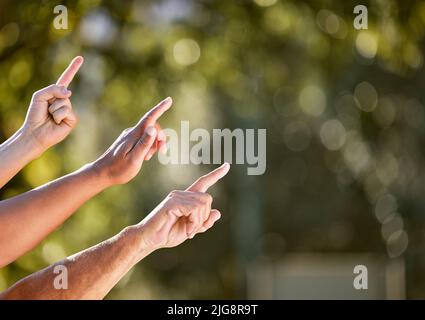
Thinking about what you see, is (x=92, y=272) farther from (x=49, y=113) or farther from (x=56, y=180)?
(x=49, y=113)

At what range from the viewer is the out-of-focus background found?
89.0 inches

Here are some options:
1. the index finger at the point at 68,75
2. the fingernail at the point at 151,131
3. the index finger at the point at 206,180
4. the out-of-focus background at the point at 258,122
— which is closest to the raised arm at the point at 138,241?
the index finger at the point at 206,180

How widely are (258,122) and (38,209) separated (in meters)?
3.06

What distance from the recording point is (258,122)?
4.21 m

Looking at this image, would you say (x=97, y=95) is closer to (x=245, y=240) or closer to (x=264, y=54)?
(x=264, y=54)

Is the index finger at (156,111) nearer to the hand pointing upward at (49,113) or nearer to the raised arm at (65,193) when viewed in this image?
the raised arm at (65,193)

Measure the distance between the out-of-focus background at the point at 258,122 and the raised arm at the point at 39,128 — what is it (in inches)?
33.6

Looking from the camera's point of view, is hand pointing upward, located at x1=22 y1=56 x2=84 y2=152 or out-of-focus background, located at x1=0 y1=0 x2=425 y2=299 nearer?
hand pointing upward, located at x1=22 y1=56 x2=84 y2=152

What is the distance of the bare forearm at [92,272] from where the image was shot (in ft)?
3.80

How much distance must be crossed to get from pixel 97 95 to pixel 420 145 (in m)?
3.10

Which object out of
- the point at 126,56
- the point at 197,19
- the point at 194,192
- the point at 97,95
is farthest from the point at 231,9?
the point at 194,192

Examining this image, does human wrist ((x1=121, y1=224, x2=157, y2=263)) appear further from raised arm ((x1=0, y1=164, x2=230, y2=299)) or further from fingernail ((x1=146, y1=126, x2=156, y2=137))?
fingernail ((x1=146, y1=126, x2=156, y2=137))

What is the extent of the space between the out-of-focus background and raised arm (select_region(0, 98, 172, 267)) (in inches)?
34.2

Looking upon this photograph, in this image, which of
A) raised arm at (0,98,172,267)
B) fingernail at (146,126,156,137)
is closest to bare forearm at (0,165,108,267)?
raised arm at (0,98,172,267)
